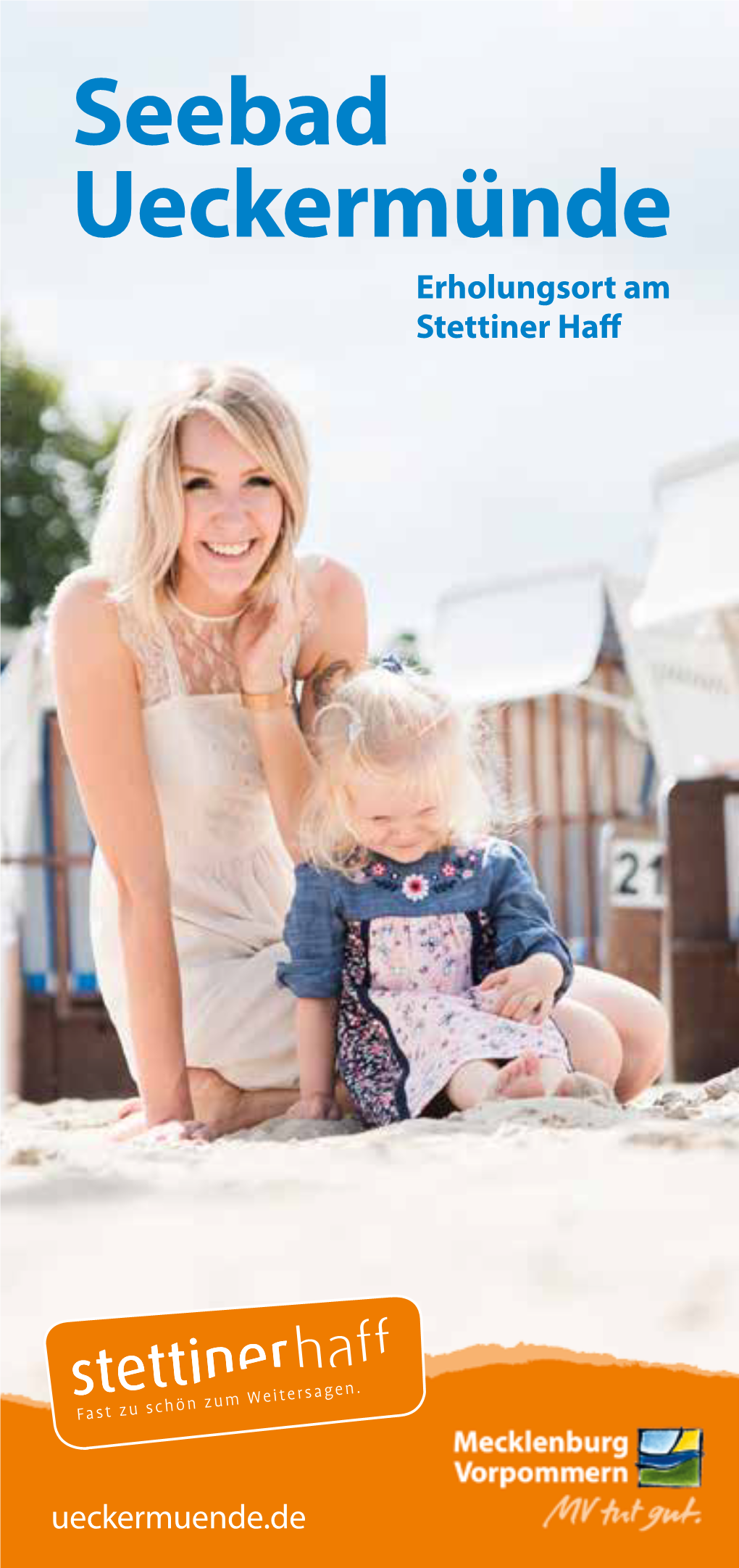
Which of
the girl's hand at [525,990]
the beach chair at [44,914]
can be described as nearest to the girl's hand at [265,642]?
the girl's hand at [525,990]

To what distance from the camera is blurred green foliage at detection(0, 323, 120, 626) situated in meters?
1.88

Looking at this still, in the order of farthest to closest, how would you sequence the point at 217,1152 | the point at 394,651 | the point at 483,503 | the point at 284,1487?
the point at 394,651
the point at 483,503
the point at 217,1152
the point at 284,1487

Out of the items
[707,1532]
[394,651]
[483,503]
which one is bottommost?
[707,1532]

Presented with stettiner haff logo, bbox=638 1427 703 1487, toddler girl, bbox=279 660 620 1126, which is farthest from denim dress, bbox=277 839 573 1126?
stettiner haff logo, bbox=638 1427 703 1487

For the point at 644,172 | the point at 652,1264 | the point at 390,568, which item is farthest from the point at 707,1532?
the point at 644,172

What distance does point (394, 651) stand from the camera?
201 centimetres

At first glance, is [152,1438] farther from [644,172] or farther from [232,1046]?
[644,172]

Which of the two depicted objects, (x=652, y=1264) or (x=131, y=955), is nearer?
(x=652, y=1264)

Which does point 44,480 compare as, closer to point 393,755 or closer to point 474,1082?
point 393,755

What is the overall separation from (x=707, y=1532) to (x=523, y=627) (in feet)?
3.98

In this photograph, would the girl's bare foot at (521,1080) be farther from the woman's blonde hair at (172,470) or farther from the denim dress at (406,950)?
the woman's blonde hair at (172,470)

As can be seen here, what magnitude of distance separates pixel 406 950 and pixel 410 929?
2 centimetres

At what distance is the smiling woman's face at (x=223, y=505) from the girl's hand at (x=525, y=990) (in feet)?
1.53

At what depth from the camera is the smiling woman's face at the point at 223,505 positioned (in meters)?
1.79
